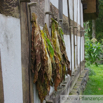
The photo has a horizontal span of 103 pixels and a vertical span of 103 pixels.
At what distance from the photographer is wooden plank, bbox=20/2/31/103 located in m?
1.78

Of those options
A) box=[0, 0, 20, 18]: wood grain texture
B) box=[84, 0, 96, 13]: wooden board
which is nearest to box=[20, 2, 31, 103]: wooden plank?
box=[0, 0, 20, 18]: wood grain texture

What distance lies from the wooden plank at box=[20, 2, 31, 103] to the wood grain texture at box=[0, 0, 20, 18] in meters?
0.10

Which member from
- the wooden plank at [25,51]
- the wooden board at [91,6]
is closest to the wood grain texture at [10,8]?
the wooden plank at [25,51]

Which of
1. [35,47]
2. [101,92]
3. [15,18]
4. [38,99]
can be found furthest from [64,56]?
[101,92]

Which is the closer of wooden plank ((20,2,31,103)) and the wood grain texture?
the wood grain texture

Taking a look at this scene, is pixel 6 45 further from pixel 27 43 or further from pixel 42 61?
pixel 42 61

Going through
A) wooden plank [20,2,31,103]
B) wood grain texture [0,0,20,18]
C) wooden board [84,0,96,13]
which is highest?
wooden board [84,0,96,13]

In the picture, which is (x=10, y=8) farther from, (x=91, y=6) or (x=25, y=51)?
(x=91, y=6)

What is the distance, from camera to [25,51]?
1.85m

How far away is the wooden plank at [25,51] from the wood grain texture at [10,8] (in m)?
0.10

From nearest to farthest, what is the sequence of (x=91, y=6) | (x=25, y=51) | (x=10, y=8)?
(x=10, y=8) → (x=25, y=51) → (x=91, y=6)

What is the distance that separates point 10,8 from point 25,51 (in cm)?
49

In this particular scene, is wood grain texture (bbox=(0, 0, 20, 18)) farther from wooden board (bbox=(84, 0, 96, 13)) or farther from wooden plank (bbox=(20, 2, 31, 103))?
wooden board (bbox=(84, 0, 96, 13))

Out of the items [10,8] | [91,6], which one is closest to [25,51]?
[10,8]
